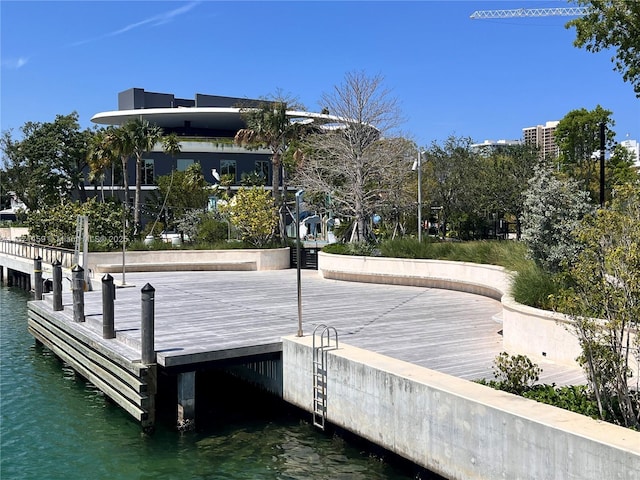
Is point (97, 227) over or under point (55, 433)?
over

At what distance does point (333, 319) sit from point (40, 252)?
22.2 meters

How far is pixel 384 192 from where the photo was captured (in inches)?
1373

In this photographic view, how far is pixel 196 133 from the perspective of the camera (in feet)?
232

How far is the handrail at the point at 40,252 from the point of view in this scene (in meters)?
29.6

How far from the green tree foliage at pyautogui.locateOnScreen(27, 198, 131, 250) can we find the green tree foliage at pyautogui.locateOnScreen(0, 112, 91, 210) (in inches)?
858

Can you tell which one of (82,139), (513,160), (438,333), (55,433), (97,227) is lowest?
(55,433)

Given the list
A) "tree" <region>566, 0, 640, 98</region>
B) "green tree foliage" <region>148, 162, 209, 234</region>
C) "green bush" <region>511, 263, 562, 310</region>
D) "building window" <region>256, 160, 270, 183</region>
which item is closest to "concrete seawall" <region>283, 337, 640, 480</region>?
"green bush" <region>511, 263, 562, 310</region>

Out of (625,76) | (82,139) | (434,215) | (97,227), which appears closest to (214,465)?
(625,76)

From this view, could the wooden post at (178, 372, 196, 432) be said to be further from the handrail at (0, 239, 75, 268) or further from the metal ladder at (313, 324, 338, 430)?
the handrail at (0, 239, 75, 268)

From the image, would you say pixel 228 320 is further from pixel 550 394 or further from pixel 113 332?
pixel 550 394

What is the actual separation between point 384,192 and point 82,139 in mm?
37034

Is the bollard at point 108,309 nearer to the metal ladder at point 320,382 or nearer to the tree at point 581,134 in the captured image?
the metal ladder at point 320,382

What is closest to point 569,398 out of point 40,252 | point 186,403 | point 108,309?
point 186,403

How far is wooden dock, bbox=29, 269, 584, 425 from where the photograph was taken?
Result: 1188cm
